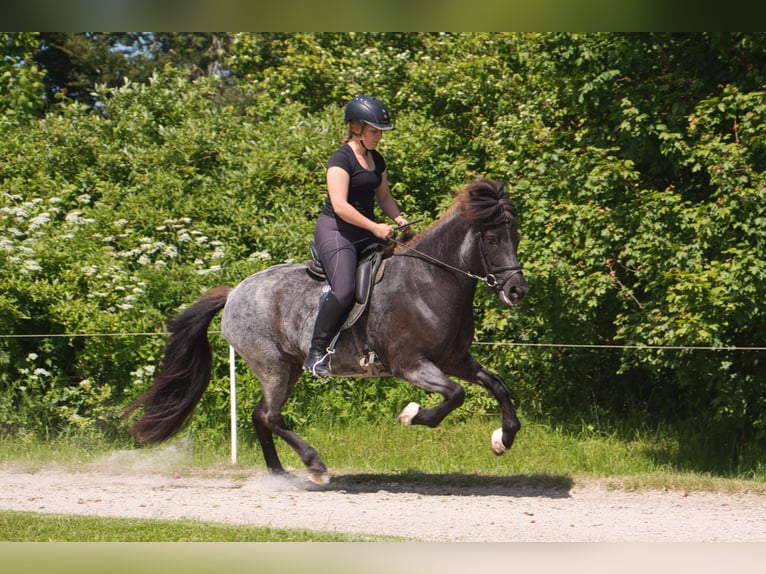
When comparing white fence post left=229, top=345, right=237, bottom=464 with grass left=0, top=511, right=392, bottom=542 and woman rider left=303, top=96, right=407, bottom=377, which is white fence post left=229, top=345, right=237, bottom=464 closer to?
woman rider left=303, top=96, right=407, bottom=377

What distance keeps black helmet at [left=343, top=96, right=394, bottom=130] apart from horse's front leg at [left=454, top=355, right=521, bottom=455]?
7.05ft

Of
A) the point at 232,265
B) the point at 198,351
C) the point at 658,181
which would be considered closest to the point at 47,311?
the point at 232,265

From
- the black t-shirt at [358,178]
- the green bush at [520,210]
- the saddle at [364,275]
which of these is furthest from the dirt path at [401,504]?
the black t-shirt at [358,178]

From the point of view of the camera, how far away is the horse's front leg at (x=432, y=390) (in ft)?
25.4

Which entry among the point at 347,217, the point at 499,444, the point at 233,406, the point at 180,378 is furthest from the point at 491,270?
the point at 233,406

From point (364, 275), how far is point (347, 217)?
0.56 m

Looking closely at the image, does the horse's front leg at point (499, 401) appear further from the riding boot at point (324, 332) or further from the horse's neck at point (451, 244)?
the riding boot at point (324, 332)

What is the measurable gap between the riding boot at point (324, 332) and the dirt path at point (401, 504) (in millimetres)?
1151

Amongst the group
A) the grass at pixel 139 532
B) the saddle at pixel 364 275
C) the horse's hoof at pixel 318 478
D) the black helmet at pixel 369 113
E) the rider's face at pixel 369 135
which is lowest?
the horse's hoof at pixel 318 478

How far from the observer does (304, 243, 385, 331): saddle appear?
8031 mm

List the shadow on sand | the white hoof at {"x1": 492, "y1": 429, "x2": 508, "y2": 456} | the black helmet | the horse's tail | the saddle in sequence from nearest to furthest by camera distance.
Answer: the black helmet → the white hoof at {"x1": 492, "y1": 429, "x2": 508, "y2": 456} → the saddle → the shadow on sand → the horse's tail

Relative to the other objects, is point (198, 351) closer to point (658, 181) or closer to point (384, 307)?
point (384, 307)

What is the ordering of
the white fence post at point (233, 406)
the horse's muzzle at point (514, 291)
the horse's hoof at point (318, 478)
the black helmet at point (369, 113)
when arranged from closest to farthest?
the horse's muzzle at point (514, 291) < the black helmet at point (369, 113) < the horse's hoof at point (318, 478) < the white fence post at point (233, 406)

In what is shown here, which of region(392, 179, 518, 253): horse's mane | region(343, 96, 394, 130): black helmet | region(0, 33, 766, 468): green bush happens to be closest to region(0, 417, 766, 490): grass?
region(0, 33, 766, 468): green bush
